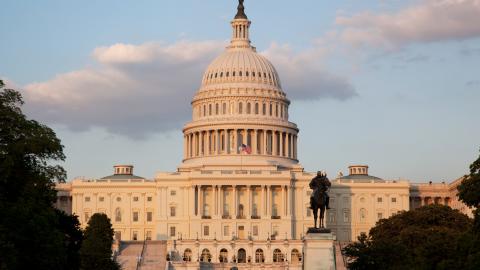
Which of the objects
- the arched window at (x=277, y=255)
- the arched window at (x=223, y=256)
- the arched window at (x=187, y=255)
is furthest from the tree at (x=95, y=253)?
the arched window at (x=277, y=255)

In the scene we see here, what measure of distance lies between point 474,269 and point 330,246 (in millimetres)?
9649

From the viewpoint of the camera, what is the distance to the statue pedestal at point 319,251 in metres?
81.1

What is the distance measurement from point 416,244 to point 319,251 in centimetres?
5502

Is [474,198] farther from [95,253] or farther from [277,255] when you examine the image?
[277,255]

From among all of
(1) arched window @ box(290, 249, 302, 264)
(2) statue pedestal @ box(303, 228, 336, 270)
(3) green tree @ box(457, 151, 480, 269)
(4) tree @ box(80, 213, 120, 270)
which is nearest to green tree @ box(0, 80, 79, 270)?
(2) statue pedestal @ box(303, 228, 336, 270)

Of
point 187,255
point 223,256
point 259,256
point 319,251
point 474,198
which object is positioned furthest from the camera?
point 223,256

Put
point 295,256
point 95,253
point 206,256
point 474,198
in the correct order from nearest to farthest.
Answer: point 474,198 < point 95,253 < point 295,256 < point 206,256

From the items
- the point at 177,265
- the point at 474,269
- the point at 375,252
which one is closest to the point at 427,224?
the point at 177,265

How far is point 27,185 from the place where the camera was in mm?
87625

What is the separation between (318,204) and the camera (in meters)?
83.2

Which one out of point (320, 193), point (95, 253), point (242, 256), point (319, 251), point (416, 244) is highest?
point (320, 193)

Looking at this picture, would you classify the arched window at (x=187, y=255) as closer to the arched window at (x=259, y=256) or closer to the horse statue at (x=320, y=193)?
the arched window at (x=259, y=256)

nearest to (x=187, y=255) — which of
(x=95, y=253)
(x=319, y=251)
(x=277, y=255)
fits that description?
(x=277, y=255)

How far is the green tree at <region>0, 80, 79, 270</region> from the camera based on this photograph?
83.5 m
